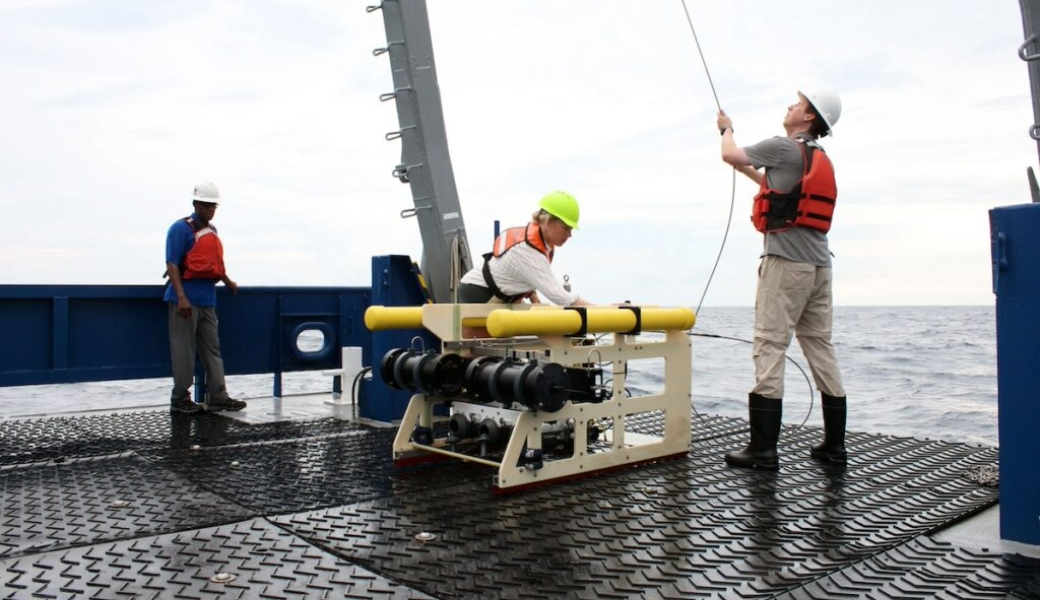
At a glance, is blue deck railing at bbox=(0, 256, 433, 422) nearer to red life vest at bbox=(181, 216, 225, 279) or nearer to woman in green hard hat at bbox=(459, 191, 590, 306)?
red life vest at bbox=(181, 216, 225, 279)

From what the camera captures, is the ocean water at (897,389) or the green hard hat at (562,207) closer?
the green hard hat at (562,207)

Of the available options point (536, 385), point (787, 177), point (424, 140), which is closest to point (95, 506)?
point (536, 385)

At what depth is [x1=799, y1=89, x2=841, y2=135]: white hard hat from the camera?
494 cm

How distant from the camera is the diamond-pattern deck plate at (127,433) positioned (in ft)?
17.9

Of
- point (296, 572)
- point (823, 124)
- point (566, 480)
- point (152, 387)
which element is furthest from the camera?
point (152, 387)

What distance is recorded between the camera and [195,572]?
9.98 ft

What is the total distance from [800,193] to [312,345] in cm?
552

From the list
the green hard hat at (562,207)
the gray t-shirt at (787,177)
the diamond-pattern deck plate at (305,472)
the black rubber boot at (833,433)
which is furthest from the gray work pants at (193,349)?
the black rubber boot at (833,433)

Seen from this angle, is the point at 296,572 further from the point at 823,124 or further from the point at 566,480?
the point at 823,124

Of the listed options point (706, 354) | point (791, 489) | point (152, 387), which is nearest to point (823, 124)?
point (791, 489)

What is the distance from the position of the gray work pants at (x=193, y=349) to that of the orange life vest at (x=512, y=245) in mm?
3172

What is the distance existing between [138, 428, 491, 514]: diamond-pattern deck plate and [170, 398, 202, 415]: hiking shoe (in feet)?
5.71

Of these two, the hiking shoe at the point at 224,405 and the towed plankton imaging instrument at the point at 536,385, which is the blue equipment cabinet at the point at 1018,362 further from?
the hiking shoe at the point at 224,405

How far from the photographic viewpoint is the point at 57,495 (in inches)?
166
